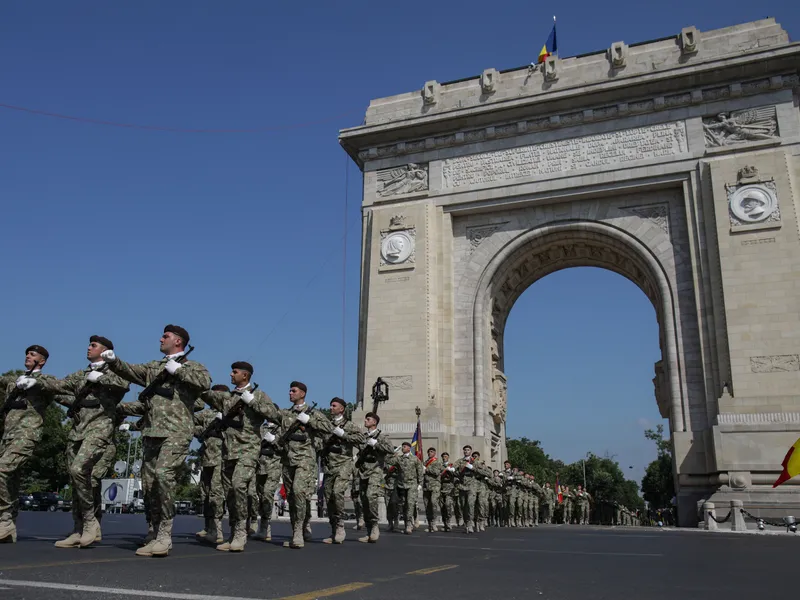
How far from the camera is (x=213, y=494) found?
362 inches

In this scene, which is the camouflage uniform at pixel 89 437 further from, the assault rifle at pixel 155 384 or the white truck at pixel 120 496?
the white truck at pixel 120 496

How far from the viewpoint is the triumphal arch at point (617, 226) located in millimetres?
18562

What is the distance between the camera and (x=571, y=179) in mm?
21625

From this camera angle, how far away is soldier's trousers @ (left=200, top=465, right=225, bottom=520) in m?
9.02

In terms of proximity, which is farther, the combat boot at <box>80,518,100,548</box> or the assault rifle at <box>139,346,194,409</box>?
the combat boot at <box>80,518,100,548</box>

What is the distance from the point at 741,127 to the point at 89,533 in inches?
767

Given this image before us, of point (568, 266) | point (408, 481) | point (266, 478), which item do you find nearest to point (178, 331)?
point (266, 478)

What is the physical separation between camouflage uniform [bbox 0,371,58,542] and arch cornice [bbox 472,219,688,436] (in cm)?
1531

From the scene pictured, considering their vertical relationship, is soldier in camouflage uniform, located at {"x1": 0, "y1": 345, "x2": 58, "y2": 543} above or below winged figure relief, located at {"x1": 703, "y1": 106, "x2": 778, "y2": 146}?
below

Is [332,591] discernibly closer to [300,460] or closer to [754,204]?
[300,460]

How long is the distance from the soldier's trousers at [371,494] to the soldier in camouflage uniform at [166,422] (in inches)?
157

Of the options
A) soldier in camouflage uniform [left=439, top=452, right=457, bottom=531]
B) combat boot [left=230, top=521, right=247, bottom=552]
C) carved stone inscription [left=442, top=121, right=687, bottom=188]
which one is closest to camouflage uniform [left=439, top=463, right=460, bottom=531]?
soldier in camouflage uniform [left=439, top=452, right=457, bottom=531]

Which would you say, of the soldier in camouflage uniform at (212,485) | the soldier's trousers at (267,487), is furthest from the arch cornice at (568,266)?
the soldier in camouflage uniform at (212,485)

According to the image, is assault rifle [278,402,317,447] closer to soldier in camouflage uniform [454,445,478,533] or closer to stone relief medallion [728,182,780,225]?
soldier in camouflage uniform [454,445,478,533]
